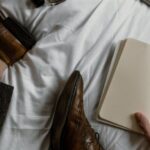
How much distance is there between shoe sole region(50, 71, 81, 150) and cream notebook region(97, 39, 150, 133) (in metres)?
0.12

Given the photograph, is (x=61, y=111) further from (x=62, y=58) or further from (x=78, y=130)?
(x=62, y=58)

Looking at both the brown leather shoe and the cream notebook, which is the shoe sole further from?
the cream notebook

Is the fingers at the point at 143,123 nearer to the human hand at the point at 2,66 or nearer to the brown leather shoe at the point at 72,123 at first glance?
the brown leather shoe at the point at 72,123

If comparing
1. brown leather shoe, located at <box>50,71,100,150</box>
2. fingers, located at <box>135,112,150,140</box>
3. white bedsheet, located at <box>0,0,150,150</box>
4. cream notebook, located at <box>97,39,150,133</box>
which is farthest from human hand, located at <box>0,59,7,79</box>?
fingers, located at <box>135,112,150,140</box>

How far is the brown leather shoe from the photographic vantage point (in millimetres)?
733

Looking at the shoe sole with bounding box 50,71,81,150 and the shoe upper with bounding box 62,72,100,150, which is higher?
the shoe sole with bounding box 50,71,81,150

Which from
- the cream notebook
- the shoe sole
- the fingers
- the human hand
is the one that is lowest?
the fingers

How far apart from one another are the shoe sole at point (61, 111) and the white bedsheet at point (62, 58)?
0.12 feet

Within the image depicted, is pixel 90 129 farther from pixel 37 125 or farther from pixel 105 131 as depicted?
pixel 37 125

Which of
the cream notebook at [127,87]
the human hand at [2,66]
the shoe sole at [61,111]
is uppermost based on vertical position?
the human hand at [2,66]

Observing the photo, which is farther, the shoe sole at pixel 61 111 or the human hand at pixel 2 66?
the human hand at pixel 2 66

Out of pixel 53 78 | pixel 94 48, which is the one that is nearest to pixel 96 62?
pixel 94 48

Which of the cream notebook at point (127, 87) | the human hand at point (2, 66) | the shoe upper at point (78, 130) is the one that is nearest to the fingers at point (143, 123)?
the cream notebook at point (127, 87)

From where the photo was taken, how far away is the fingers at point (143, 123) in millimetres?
783
